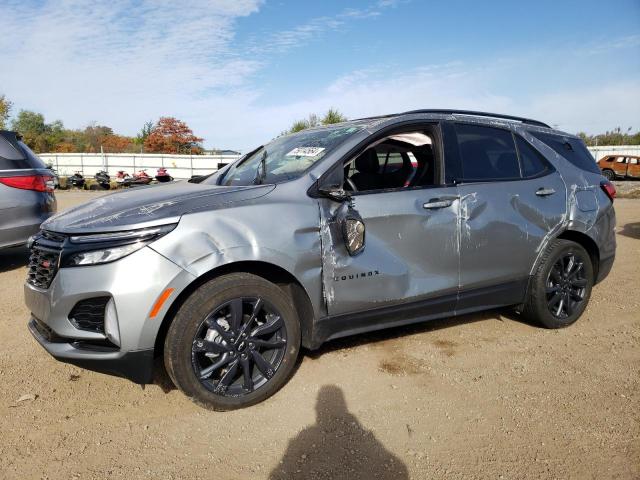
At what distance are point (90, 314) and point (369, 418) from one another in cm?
165

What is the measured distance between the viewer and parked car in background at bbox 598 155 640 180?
1089 inches

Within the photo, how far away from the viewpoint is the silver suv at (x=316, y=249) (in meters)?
2.60

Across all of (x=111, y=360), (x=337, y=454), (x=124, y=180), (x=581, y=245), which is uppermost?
(x=124, y=180)

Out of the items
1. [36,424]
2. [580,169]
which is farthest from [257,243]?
[580,169]

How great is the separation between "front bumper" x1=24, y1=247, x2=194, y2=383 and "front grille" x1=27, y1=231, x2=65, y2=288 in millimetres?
86

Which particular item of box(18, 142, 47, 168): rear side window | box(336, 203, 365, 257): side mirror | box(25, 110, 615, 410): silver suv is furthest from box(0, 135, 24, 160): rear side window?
box(336, 203, 365, 257): side mirror

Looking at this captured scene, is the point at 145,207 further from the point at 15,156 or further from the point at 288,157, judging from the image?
the point at 15,156

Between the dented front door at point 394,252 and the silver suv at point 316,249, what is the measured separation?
0.03 ft

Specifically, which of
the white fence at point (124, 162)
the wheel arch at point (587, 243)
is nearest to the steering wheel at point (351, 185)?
the wheel arch at point (587, 243)

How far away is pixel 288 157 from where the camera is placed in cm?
355

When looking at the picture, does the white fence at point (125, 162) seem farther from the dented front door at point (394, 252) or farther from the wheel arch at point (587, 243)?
the dented front door at point (394, 252)

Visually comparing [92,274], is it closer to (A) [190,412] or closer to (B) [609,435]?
(A) [190,412]

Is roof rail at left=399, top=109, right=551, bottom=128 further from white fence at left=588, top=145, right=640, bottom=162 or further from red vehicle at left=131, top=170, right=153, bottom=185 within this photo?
white fence at left=588, top=145, right=640, bottom=162

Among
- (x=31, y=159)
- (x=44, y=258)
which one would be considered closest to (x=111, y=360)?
(x=44, y=258)
